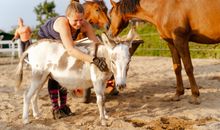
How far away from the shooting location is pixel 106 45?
13.1 ft

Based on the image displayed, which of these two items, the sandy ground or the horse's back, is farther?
the horse's back

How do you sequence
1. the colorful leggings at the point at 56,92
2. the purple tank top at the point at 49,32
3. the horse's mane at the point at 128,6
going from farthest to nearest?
the horse's mane at the point at 128,6
the purple tank top at the point at 49,32
the colorful leggings at the point at 56,92

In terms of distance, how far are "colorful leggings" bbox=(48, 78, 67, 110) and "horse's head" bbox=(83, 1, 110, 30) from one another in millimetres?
2386

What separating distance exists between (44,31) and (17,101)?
1.67 metres

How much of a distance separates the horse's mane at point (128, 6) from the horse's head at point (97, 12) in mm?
441

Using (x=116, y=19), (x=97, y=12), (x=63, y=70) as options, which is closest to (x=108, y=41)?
(x=63, y=70)

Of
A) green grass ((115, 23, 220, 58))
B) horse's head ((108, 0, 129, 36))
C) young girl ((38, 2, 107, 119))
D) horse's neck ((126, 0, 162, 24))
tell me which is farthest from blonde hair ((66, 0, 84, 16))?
green grass ((115, 23, 220, 58))

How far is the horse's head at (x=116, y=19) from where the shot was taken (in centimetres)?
661

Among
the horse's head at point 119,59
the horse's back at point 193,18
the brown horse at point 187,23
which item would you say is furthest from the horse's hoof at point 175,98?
the horse's head at point 119,59

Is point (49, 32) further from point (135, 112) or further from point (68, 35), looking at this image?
point (135, 112)

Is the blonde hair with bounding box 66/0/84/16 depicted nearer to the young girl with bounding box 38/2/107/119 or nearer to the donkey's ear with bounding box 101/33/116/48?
the young girl with bounding box 38/2/107/119

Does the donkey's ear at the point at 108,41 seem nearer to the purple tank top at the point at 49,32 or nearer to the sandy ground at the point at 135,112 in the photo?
the sandy ground at the point at 135,112

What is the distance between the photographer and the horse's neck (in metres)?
5.97

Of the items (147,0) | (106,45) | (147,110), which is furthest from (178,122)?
(147,0)
